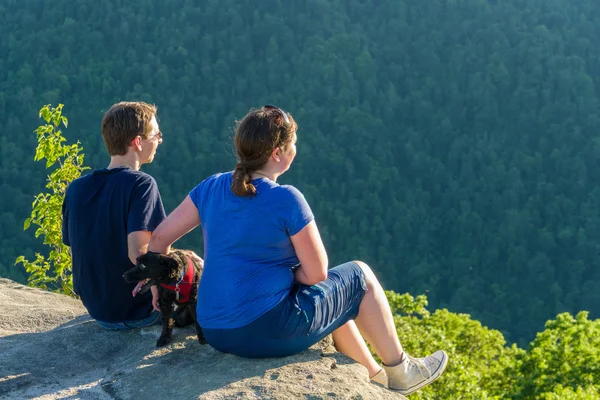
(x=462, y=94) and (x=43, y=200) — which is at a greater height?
(x=462, y=94)

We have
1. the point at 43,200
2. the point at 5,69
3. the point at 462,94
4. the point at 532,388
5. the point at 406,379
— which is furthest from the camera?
the point at 462,94

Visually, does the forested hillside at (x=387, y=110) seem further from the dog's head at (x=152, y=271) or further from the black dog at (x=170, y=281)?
the dog's head at (x=152, y=271)

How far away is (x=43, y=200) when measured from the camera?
6.21m

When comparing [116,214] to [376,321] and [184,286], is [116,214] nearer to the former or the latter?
[184,286]

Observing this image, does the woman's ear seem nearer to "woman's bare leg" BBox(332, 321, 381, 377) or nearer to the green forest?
"woman's bare leg" BBox(332, 321, 381, 377)

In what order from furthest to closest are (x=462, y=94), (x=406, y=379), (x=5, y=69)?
(x=462, y=94), (x=5, y=69), (x=406, y=379)

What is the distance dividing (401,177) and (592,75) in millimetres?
12393

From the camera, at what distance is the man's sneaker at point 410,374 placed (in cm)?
321

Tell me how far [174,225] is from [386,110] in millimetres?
40266

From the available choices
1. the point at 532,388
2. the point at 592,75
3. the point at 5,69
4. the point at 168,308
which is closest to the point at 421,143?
the point at 592,75

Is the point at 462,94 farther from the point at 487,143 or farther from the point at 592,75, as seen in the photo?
the point at 592,75

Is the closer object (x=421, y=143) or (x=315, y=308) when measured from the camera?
(x=315, y=308)

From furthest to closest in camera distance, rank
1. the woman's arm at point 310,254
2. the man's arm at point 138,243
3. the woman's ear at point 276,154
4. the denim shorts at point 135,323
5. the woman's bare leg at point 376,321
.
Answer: the denim shorts at point 135,323 < the man's arm at point 138,243 < the woman's bare leg at point 376,321 < the woman's ear at point 276,154 < the woman's arm at point 310,254

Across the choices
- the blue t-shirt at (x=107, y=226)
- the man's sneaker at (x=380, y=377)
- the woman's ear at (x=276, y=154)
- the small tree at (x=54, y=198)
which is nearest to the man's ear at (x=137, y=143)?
the blue t-shirt at (x=107, y=226)
